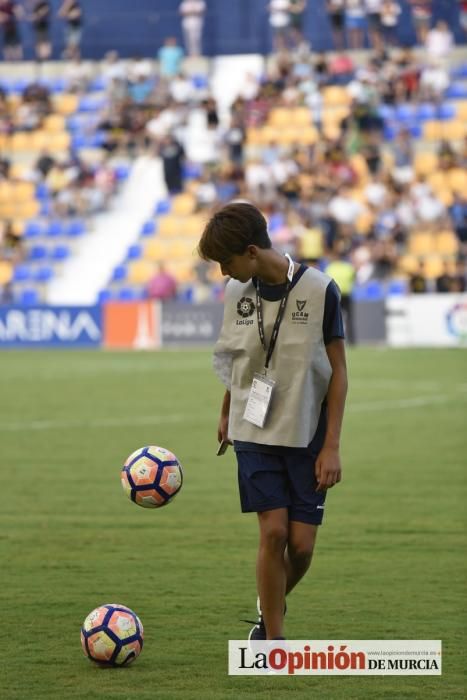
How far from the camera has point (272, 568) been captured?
20.6 feet

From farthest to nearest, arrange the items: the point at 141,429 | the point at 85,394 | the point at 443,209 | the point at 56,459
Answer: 1. the point at 443,209
2. the point at 85,394
3. the point at 141,429
4. the point at 56,459

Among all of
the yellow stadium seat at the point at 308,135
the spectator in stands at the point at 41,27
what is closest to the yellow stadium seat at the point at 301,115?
the yellow stadium seat at the point at 308,135

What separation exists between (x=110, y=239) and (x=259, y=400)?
31230mm

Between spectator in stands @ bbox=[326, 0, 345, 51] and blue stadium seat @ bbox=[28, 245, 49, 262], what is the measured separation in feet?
27.3

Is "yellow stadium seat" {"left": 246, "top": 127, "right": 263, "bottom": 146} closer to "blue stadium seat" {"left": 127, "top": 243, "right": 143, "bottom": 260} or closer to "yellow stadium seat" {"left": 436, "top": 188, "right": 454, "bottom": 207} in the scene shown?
"blue stadium seat" {"left": 127, "top": 243, "right": 143, "bottom": 260}

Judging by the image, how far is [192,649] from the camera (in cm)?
678

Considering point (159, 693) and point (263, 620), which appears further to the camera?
point (263, 620)

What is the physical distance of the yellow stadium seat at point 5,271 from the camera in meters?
36.6

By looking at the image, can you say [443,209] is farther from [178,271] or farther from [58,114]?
[58,114]

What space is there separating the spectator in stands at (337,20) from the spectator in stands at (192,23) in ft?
10.0

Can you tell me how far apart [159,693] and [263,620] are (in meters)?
0.62

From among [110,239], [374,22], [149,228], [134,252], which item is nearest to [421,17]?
[374,22]

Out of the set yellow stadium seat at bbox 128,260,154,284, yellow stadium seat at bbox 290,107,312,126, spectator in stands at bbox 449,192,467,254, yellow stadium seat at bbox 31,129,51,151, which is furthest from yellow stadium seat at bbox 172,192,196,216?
spectator in stands at bbox 449,192,467,254

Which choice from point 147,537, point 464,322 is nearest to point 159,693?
point 147,537
